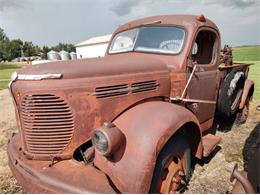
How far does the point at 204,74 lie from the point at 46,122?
8.14 ft

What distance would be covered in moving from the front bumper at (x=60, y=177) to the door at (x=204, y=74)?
1.85 meters

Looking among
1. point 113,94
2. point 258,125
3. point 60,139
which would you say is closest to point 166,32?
point 113,94

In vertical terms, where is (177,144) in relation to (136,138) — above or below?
below

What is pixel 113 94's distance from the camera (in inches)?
108

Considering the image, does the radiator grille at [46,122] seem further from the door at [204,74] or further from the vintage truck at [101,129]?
the door at [204,74]

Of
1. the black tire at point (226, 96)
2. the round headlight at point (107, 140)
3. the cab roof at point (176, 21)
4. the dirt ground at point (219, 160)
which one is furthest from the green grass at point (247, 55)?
the round headlight at point (107, 140)

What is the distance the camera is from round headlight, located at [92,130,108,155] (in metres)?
2.30

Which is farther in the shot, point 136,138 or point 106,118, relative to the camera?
point 106,118

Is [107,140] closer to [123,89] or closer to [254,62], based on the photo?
[123,89]

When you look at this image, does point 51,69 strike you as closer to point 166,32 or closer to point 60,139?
point 60,139

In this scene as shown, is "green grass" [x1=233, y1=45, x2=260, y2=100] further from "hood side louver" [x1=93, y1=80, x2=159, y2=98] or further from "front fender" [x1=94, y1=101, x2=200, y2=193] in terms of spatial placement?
"front fender" [x1=94, y1=101, x2=200, y2=193]

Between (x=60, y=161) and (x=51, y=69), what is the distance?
3.00ft

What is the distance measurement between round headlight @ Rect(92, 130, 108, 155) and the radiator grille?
322mm

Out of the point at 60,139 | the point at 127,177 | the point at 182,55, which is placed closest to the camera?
the point at 127,177
